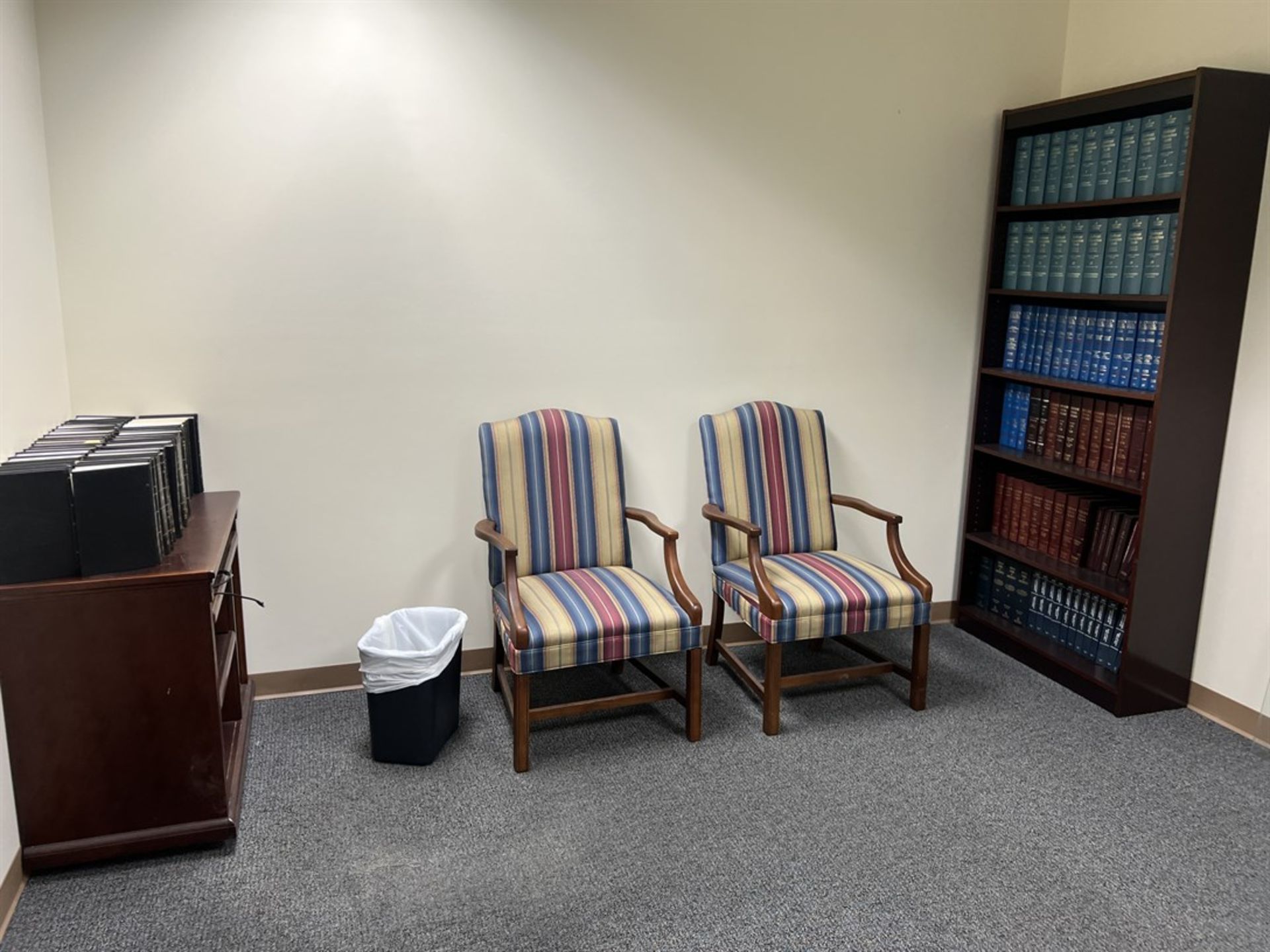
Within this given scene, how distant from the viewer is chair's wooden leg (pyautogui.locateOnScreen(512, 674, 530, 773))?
273 centimetres

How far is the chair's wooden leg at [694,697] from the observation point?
9.56 feet

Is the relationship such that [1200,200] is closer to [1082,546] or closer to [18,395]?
[1082,546]

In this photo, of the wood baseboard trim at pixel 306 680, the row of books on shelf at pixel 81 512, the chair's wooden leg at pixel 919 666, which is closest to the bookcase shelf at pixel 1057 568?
the chair's wooden leg at pixel 919 666

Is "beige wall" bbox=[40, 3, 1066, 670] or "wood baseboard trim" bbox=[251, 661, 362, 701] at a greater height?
"beige wall" bbox=[40, 3, 1066, 670]

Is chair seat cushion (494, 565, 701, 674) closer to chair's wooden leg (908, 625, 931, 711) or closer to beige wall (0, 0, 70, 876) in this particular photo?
chair's wooden leg (908, 625, 931, 711)

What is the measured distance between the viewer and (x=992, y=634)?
12.4 feet

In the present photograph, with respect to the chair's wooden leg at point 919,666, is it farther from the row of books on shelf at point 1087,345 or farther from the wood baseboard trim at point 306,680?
the wood baseboard trim at point 306,680

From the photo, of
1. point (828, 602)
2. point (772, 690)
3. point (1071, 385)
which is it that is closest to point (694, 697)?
point (772, 690)

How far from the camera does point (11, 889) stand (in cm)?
213

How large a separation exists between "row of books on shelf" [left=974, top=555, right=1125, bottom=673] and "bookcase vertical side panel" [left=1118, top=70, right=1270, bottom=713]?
16 centimetres

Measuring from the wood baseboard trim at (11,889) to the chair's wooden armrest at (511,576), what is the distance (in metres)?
1.31

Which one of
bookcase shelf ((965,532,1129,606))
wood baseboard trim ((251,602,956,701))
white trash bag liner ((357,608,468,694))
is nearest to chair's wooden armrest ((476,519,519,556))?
white trash bag liner ((357,608,468,694))

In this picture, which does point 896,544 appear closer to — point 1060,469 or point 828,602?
point 828,602

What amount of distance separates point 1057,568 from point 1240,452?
0.73 metres
